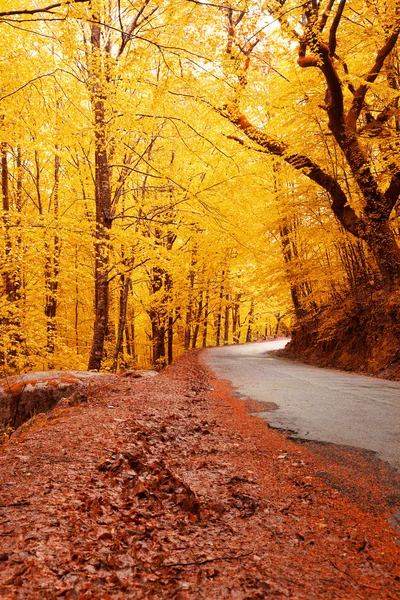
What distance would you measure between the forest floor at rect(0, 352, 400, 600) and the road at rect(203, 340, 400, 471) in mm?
362

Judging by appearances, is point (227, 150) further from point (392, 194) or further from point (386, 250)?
point (386, 250)

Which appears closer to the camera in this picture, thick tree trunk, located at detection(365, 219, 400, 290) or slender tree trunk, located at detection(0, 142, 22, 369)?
slender tree trunk, located at detection(0, 142, 22, 369)

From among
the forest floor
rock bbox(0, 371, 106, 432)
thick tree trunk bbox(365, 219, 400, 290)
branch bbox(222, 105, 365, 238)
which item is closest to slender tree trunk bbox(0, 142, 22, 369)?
rock bbox(0, 371, 106, 432)

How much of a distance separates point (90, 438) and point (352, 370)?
8.55 metres

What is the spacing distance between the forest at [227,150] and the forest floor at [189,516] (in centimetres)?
465

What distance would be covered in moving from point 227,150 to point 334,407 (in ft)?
18.7

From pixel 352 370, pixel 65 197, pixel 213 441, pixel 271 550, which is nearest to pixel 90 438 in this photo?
pixel 213 441

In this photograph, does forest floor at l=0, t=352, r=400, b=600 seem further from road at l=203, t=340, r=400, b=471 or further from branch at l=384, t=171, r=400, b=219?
branch at l=384, t=171, r=400, b=219

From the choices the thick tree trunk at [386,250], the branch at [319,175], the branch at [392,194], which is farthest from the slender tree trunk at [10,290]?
the branch at [392,194]

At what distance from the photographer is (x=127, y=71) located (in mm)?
6004

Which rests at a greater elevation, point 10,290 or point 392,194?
point 392,194

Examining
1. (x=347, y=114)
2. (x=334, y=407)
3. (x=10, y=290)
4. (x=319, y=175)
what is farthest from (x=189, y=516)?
(x=10, y=290)

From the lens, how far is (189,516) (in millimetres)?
2480

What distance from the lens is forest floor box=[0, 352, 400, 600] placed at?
176cm
